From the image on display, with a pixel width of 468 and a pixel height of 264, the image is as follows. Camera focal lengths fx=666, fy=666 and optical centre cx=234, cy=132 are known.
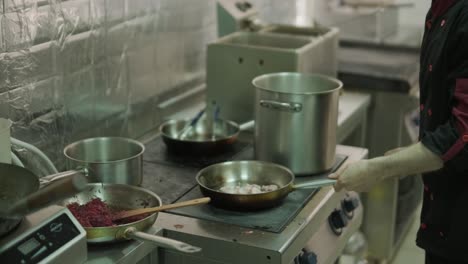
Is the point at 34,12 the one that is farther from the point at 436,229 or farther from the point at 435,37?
the point at 436,229

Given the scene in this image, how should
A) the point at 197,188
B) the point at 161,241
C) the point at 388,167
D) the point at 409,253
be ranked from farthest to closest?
1. the point at 409,253
2. the point at 197,188
3. the point at 388,167
4. the point at 161,241

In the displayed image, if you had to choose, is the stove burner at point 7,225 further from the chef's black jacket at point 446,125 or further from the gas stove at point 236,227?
the chef's black jacket at point 446,125

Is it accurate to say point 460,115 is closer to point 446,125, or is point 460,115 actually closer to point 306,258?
point 446,125

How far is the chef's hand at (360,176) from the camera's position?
1.45 meters

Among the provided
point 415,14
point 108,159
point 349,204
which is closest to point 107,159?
point 108,159

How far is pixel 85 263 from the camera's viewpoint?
123 cm

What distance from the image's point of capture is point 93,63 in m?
1.76

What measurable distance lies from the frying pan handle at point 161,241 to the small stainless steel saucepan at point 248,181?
0.26 meters

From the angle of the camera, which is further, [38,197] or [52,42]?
[52,42]

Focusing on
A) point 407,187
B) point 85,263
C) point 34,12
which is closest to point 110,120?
point 34,12

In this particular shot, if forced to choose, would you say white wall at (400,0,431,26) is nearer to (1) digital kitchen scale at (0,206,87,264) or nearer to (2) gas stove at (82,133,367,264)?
(2) gas stove at (82,133,367,264)

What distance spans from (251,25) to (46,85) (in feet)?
2.83

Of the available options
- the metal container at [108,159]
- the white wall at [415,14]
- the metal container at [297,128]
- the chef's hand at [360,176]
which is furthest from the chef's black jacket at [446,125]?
the white wall at [415,14]

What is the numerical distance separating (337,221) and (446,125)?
0.47m
